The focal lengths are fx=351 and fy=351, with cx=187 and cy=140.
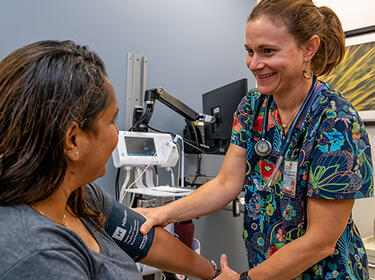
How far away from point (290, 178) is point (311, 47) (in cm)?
39

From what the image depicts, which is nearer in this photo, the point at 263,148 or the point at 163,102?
the point at 263,148

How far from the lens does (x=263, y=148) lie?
3.50 ft

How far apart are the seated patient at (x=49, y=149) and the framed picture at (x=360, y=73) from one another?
1.75m

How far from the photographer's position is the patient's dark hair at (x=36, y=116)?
578mm

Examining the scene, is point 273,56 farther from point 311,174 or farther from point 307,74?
point 311,174

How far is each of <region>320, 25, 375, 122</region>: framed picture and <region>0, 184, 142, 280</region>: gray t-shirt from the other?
1.84 metres

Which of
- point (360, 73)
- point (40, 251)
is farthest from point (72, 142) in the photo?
point (360, 73)

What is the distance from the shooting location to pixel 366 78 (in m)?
2.01

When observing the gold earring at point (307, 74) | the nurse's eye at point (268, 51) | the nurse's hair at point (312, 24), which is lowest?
the gold earring at point (307, 74)

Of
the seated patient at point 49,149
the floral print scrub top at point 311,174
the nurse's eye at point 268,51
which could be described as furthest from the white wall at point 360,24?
the seated patient at point 49,149

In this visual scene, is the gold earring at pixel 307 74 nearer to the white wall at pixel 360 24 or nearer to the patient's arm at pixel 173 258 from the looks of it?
the patient's arm at pixel 173 258

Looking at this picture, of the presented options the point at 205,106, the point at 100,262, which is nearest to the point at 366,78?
the point at 205,106

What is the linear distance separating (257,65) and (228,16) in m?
2.00

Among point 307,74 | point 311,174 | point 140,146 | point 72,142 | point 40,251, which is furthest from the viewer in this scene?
point 140,146
